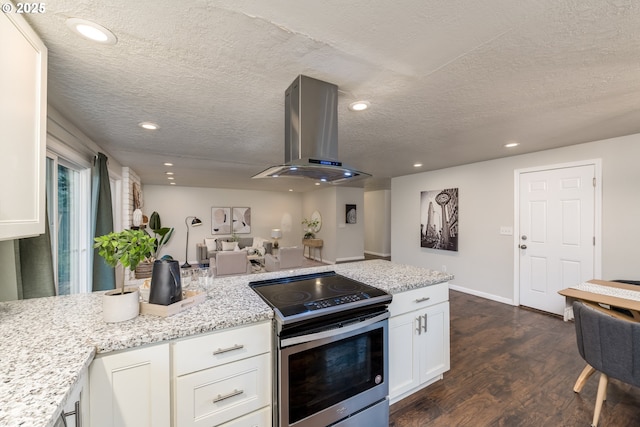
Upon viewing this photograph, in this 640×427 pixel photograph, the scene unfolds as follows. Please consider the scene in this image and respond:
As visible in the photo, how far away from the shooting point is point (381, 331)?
1597 millimetres

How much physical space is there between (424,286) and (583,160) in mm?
3030

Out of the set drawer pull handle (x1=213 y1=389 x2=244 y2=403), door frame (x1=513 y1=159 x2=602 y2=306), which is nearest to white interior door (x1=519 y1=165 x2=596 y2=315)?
door frame (x1=513 y1=159 x2=602 y2=306)

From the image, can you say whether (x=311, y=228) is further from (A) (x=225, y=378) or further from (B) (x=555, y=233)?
(A) (x=225, y=378)

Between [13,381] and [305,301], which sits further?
[305,301]

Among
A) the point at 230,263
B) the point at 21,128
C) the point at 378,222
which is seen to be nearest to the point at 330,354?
the point at 21,128

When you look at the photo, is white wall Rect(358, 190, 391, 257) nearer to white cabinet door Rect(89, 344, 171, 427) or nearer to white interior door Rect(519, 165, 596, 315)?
white interior door Rect(519, 165, 596, 315)

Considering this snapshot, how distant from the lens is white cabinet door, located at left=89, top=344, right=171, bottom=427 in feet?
3.28

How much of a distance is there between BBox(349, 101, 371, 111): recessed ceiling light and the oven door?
59.1 inches

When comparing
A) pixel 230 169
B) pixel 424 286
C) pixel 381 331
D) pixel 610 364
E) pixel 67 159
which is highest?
pixel 230 169

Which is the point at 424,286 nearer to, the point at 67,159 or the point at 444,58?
the point at 444,58

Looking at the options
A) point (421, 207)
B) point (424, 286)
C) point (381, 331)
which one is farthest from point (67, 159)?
point (421, 207)

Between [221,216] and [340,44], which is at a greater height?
[340,44]

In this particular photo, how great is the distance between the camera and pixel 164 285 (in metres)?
1.27

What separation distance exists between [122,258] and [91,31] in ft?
3.44
